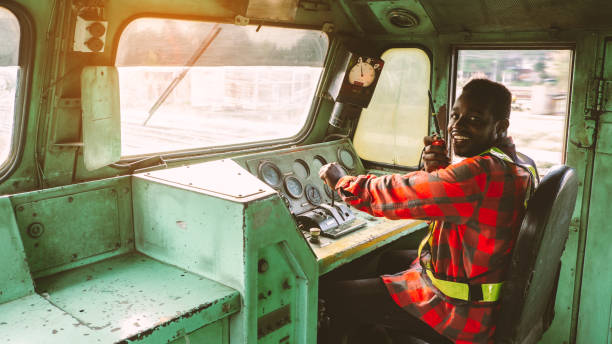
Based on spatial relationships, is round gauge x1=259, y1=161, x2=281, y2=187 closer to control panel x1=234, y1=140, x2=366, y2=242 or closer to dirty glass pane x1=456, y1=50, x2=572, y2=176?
control panel x1=234, y1=140, x2=366, y2=242

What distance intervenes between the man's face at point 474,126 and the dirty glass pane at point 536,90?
1.00 metres

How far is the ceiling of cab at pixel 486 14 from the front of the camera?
253cm

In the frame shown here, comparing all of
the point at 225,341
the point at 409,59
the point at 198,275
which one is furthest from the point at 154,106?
the point at 409,59

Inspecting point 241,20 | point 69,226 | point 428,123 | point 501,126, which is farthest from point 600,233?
point 69,226

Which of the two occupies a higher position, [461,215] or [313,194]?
[461,215]

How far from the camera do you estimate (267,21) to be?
2.86 metres

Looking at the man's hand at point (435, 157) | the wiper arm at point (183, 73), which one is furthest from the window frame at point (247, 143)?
the man's hand at point (435, 157)

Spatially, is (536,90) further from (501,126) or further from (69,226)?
(69,226)

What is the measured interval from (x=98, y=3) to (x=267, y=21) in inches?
41.6

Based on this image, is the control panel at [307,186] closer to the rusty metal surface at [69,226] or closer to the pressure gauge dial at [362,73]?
the pressure gauge dial at [362,73]

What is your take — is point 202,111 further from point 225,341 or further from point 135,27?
point 225,341

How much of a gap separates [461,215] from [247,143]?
1647mm

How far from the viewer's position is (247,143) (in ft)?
10.2

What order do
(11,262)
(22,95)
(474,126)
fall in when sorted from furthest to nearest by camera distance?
(22,95)
(474,126)
(11,262)
